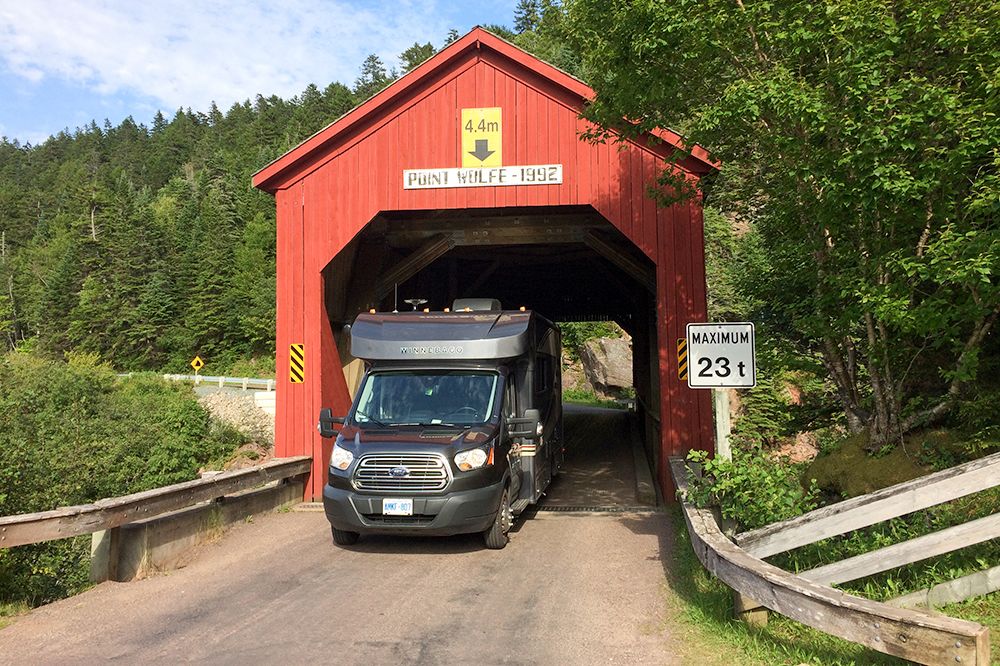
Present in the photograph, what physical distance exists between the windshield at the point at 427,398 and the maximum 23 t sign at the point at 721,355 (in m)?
2.71

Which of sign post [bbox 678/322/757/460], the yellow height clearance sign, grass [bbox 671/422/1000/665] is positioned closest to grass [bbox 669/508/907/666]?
grass [bbox 671/422/1000/665]

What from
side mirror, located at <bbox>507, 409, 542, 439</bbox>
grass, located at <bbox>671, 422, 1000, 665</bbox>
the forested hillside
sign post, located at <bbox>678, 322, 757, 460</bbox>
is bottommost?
grass, located at <bbox>671, 422, 1000, 665</bbox>

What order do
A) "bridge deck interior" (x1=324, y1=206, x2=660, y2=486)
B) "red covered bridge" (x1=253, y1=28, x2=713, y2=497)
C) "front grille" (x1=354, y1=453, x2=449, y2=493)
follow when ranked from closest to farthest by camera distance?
1. "front grille" (x1=354, y1=453, x2=449, y2=493)
2. "red covered bridge" (x1=253, y1=28, x2=713, y2=497)
3. "bridge deck interior" (x1=324, y1=206, x2=660, y2=486)

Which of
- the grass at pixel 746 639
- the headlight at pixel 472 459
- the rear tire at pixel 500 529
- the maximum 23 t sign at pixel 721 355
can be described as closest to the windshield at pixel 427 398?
the headlight at pixel 472 459

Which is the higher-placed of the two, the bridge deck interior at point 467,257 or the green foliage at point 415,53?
the green foliage at point 415,53

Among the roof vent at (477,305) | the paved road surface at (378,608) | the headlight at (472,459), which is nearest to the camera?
the paved road surface at (378,608)

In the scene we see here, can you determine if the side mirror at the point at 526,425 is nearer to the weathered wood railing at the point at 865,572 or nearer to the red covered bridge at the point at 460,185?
the weathered wood railing at the point at 865,572

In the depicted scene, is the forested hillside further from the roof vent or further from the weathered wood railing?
the weathered wood railing

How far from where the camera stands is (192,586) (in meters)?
7.29

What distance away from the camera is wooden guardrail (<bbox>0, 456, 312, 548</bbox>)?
651 cm

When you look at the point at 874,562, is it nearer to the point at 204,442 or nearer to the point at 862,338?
the point at 862,338

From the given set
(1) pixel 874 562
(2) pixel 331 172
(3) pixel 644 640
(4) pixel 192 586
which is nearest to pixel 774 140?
(1) pixel 874 562

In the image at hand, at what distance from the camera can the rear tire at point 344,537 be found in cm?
892

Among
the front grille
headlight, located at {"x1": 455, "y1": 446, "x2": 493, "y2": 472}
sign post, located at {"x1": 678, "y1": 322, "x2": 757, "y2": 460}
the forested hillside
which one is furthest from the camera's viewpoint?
the forested hillside
